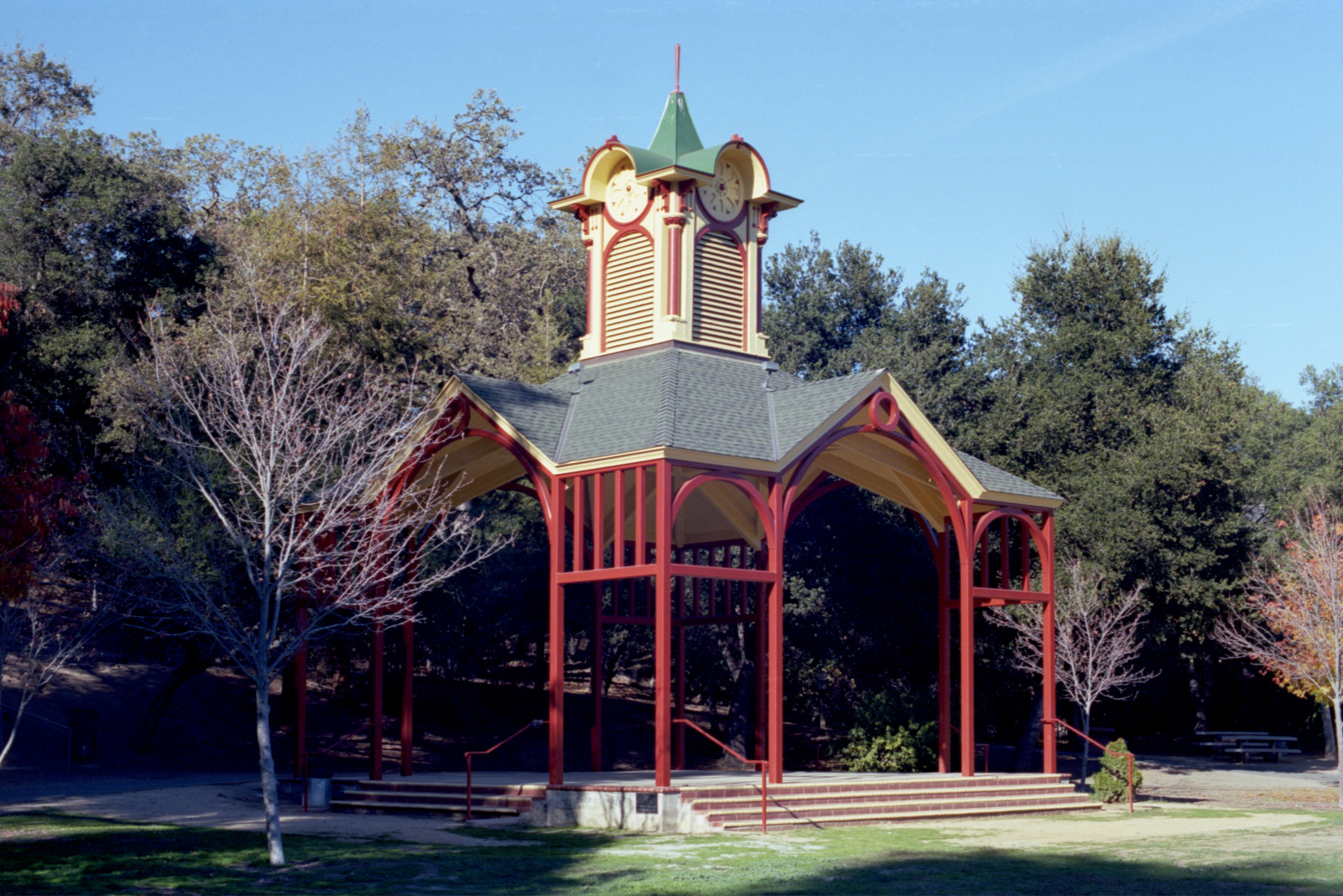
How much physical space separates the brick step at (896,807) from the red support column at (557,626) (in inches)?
112

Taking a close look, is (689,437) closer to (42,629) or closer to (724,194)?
(724,194)

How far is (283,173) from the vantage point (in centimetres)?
3719

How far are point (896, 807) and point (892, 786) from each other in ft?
2.17

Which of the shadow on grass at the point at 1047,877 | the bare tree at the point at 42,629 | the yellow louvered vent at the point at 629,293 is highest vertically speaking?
the yellow louvered vent at the point at 629,293

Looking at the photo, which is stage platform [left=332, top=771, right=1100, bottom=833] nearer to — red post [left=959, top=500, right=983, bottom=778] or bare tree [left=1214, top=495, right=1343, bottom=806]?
red post [left=959, top=500, right=983, bottom=778]

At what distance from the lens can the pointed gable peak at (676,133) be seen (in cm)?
2705

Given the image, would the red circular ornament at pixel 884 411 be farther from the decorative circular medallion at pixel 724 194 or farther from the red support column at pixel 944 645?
the decorative circular medallion at pixel 724 194

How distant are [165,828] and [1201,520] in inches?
974

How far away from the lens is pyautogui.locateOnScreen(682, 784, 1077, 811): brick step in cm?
1983

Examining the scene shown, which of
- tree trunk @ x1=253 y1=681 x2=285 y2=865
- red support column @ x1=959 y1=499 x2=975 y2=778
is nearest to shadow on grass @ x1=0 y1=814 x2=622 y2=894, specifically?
tree trunk @ x1=253 y1=681 x2=285 y2=865

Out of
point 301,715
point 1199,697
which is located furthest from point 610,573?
point 1199,697

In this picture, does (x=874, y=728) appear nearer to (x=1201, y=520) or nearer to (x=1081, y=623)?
(x=1081, y=623)

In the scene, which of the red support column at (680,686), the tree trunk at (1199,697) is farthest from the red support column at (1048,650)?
the tree trunk at (1199,697)

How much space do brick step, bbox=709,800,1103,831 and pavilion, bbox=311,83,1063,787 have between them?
106 cm
